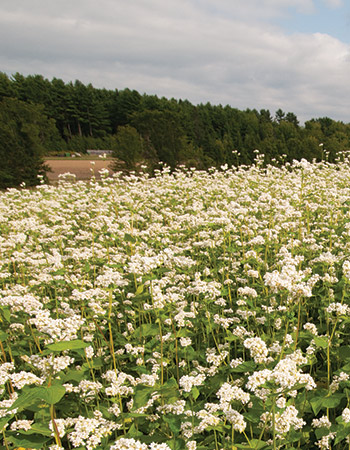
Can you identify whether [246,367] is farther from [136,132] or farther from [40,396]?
[136,132]

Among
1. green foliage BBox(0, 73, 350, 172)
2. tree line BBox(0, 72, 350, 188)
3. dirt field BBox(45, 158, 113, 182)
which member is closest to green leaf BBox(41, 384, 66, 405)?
tree line BBox(0, 72, 350, 188)

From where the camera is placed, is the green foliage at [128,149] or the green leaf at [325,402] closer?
the green leaf at [325,402]

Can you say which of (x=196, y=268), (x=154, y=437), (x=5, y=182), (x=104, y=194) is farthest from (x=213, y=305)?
(x=5, y=182)

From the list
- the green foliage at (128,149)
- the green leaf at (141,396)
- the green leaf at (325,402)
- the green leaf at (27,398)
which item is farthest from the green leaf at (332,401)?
the green foliage at (128,149)

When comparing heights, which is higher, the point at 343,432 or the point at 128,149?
the point at 128,149

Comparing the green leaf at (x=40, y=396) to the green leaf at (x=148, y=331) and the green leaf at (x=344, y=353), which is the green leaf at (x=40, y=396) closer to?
the green leaf at (x=148, y=331)

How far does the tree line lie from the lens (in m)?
24.2

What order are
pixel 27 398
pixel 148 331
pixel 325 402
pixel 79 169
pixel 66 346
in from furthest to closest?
1. pixel 79 169
2. pixel 148 331
3. pixel 325 402
4. pixel 66 346
5. pixel 27 398

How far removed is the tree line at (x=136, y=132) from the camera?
2420 cm

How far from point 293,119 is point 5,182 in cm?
7746

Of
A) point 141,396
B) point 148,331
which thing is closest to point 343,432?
point 141,396

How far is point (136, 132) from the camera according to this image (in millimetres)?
24109

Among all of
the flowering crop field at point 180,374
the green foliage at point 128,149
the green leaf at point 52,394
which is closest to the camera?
the green leaf at point 52,394

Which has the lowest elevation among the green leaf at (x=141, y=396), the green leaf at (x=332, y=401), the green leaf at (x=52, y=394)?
the green leaf at (x=332, y=401)
